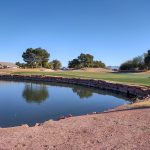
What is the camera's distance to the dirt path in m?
10.3

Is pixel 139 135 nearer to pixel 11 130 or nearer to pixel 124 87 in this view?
pixel 11 130

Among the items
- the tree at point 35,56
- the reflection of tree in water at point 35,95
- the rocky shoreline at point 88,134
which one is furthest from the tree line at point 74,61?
the rocky shoreline at point 88,134

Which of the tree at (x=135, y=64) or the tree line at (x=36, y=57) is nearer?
the tree at (x=135, y=64)

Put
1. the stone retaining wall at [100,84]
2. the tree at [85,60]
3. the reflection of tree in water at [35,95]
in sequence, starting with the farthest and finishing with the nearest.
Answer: the tree at [85,60] → the stone retaining wall at [100,84] → the reflection of tree in water at [35,95]

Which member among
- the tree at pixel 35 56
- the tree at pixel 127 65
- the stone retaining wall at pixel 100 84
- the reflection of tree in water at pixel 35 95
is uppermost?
the tree at pixel 35 56

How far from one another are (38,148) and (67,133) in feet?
7.02

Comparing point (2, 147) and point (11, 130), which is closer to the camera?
point (2, 147)

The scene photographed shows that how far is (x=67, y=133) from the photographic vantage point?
12086 millimetres

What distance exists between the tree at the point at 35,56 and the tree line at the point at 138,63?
95.5ft

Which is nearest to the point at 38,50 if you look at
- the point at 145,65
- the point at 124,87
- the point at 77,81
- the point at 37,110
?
the point at 145,65

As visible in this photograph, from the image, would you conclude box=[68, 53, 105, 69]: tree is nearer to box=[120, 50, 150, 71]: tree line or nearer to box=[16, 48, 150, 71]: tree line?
box=[16, 48, 150, 71]: tree line

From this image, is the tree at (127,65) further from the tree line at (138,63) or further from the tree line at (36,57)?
the tree line at (36,57)

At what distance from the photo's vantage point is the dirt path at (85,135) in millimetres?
10266

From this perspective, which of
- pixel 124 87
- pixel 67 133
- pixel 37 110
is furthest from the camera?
pixel 124 87
